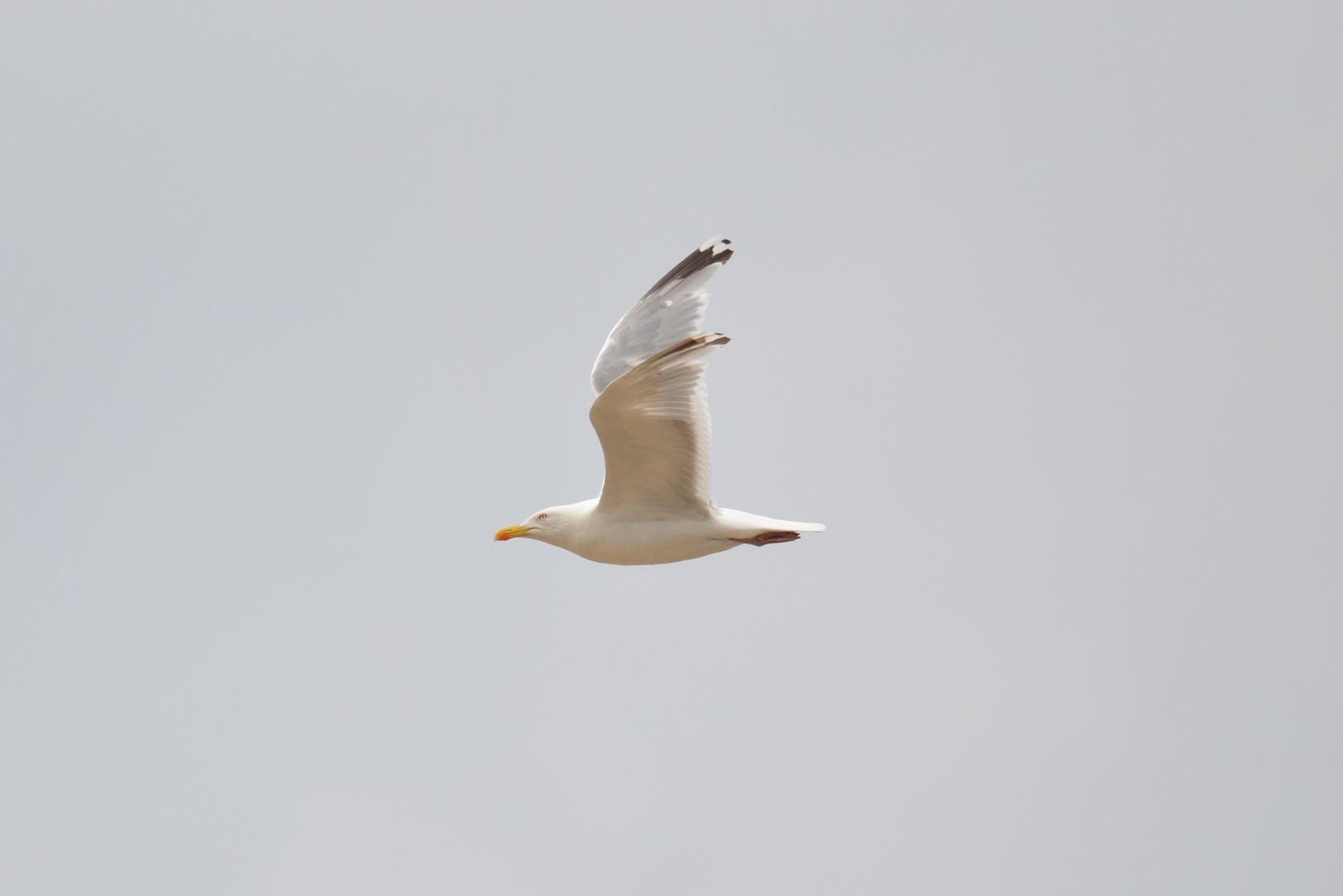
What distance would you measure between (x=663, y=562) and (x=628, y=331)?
243 cm

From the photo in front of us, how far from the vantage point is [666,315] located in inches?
455

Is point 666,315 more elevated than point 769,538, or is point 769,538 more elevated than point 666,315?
point 666,315

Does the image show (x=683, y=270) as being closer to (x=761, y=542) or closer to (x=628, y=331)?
(x=628, y=331)

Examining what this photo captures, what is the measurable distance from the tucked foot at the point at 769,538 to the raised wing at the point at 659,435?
12.2 inches

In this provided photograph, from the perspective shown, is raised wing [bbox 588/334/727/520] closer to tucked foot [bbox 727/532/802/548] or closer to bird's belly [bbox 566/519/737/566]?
bird's belly [bbox 566/519/737/566]

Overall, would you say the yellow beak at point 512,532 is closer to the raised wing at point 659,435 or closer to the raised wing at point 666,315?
the raised wing at point 659,435

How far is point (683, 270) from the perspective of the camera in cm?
1163

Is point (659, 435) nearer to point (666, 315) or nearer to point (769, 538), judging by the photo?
point (769, 538)

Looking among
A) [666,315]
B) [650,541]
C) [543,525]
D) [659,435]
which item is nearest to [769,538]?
[650,541]

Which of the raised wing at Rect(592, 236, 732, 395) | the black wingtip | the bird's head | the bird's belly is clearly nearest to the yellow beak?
the bird's head

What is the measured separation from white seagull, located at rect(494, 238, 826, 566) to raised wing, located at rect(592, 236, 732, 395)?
155 centimetres

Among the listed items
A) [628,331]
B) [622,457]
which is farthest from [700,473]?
[628,331]

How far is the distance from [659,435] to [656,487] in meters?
0.49

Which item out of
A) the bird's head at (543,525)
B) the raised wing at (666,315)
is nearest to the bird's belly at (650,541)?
the bird's head at (543,525)
